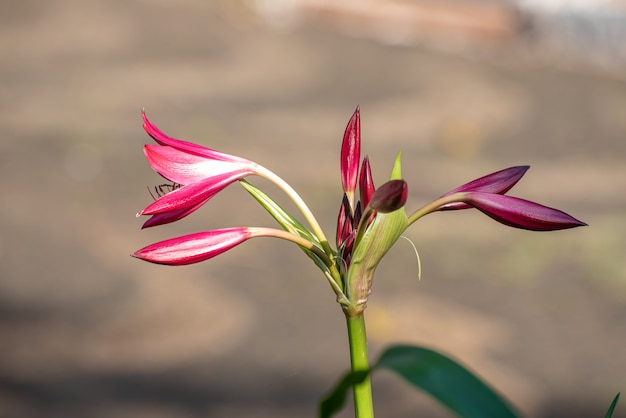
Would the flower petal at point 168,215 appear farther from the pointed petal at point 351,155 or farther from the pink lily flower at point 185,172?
the pointed petal at point 351,155

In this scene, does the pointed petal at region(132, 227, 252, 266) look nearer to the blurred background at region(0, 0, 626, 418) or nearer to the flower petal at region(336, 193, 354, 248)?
the flower petal at region(336, 193, 354, 248)

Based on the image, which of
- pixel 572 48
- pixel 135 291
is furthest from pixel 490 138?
pixel 135 291

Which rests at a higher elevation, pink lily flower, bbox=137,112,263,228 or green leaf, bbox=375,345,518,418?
pink lily flower, bbox=137,112,263,228

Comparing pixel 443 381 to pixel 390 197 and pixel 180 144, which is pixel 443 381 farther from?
pixel 180 144

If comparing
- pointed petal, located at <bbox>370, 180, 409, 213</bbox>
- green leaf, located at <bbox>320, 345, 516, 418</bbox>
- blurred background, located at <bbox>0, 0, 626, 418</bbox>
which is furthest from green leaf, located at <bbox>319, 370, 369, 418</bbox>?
blurred background, located at <bbox>0, 0, 626, 418</bbox>

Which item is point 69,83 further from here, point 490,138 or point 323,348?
point 323,348

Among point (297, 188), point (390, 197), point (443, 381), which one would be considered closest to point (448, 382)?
point (443, 381)
